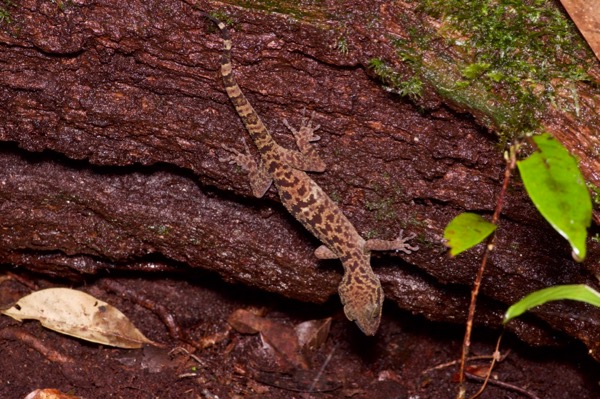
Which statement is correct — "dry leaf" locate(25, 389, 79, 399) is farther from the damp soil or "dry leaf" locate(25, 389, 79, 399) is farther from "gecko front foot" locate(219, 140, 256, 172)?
"gecko front foot" locate(219, 140, 256, 172)

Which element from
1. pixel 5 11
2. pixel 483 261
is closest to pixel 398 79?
pixel 483 261

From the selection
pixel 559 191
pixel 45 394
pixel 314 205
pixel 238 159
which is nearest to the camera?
pixel 559 191

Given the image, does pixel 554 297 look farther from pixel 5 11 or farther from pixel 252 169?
pixel 5 11

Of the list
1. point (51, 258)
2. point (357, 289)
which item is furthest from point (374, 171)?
point (51, 258)

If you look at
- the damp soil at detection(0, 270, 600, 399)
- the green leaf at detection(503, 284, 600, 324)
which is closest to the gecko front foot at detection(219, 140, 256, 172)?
the damp soil at detection(0, 270, 600, 399)

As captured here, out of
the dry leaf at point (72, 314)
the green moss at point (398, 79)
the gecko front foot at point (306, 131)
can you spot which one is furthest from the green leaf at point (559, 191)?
the dry leaf at point (72, 314)

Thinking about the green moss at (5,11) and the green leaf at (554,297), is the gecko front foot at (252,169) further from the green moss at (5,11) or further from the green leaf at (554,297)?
the green leaf at (554,297)

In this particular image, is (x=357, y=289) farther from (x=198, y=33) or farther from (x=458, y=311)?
(x=198, y=33)
